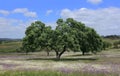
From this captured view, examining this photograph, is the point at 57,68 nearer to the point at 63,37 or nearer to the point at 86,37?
the point at 63,37

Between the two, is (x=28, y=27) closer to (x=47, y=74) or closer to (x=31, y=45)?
(x=31, y=45)

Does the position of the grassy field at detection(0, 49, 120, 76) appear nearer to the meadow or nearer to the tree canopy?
the meadow

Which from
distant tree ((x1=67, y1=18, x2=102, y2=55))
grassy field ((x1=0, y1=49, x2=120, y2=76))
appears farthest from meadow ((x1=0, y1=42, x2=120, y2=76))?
distant tree ((x1=67, y1=18, x2=102, y2=55))

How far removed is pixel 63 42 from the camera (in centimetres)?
7206

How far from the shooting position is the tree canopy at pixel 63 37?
72.9 m

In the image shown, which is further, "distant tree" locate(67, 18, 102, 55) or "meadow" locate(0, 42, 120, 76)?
"distant tree" locate(67, 18, 102, 55)

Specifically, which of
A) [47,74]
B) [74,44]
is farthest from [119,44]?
[47,74]

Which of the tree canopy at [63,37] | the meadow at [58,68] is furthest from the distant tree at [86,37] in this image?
the meadow at [58,68]

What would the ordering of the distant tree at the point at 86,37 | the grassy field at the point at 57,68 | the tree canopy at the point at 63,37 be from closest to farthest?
the grassy field at the point at 57,68, the tree canopy at the point at 63,37, the distant tree at the point at 86,37

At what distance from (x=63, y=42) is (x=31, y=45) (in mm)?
12790

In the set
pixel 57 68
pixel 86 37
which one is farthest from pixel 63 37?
pixel 57 68

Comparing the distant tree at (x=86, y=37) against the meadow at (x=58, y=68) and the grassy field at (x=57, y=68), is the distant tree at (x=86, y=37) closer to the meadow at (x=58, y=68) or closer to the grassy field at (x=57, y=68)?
the meadow at (x=58, y=68)

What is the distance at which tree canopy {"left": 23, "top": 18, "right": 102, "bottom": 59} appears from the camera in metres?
72.9

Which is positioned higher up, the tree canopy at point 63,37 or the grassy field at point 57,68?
the tree canopy at point 63,37
